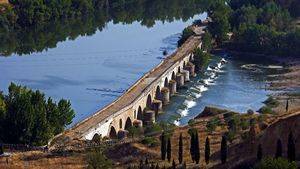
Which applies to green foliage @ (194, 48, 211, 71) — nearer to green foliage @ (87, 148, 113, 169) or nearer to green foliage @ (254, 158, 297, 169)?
green foliage @ (87, 148, 113, 169)

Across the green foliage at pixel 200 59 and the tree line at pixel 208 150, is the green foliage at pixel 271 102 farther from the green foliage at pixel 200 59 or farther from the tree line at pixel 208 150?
the tree line at pixel 208 150

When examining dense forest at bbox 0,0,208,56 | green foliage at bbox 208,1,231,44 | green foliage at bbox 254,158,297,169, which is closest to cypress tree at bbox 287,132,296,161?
green foliage at bbox 254,158,297,169

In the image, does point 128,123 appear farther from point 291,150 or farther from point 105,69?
point 291,150

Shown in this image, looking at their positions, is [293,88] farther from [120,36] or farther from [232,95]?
[120,36]

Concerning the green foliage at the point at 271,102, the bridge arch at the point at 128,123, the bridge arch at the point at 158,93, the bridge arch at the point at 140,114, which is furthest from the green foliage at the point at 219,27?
the bridge arch at the point at 128,123

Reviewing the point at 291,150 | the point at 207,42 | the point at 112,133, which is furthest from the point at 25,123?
the point at 207,42

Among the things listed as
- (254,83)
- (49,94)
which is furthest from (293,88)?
(49,94)
